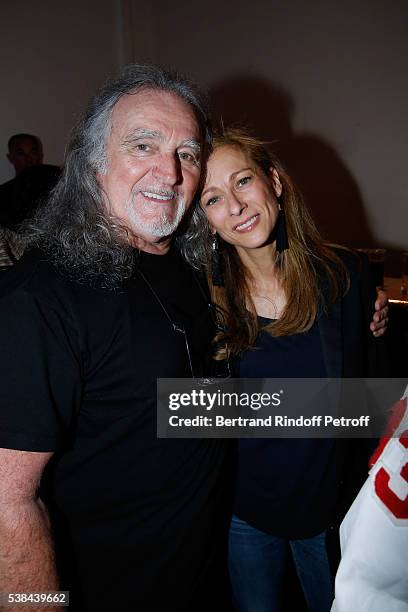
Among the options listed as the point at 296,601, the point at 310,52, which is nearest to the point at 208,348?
the point at 296,601

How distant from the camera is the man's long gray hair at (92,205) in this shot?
1.08 metres

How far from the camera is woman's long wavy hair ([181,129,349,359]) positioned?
4.60ft

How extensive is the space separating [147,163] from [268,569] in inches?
58.1

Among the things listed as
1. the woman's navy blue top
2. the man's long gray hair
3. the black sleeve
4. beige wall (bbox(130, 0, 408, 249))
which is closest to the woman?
the woman's navy blue top

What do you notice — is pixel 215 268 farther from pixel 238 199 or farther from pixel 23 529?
pixel 23 529

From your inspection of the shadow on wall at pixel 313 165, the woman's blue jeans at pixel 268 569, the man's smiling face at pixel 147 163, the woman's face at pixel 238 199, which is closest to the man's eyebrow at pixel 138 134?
the man's smiling face at pixel 147 163

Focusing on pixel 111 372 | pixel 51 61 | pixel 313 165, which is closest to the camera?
pixel 111 372

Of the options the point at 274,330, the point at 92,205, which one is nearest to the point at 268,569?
the point at 274,330

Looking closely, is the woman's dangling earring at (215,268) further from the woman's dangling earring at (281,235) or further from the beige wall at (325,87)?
the beige wall at (325,87)

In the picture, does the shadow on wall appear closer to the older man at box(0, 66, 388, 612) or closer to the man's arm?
the older man at box(0, 66, 388, 612)

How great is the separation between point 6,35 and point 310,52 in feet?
8.03

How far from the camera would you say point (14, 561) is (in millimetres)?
946

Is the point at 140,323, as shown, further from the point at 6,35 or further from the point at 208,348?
the point at 6,35

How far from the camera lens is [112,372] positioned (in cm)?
105
